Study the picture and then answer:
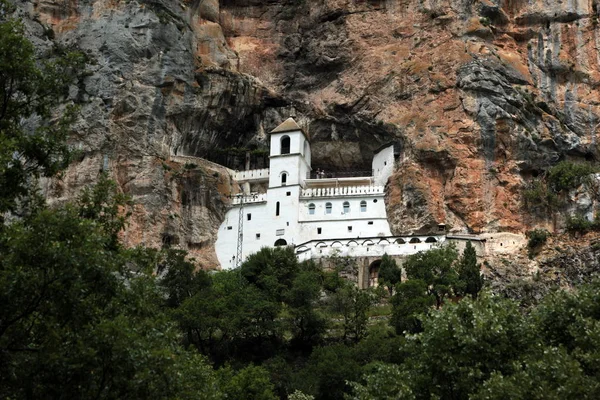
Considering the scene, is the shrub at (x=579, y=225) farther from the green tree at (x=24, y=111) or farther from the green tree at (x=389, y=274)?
the green tree at (x=24, y=111)

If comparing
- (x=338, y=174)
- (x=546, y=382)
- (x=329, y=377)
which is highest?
(x=338, y=174)

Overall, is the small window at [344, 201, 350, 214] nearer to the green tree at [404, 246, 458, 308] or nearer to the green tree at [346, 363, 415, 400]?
the green tree at [404, 246, 458, 308]

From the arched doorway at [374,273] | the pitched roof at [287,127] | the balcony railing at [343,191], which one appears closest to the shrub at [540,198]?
the balcony railing at [343,191]

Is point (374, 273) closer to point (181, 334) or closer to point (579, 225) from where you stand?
point (579, 225)

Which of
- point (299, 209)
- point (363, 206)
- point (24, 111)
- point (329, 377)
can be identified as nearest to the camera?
point (24, 111)

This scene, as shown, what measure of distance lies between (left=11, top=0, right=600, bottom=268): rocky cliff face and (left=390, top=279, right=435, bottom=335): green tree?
1067cm

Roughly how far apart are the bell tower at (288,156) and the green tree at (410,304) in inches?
658

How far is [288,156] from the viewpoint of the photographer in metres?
62.9

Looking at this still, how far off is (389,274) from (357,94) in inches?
622

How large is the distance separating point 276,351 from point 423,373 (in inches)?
745

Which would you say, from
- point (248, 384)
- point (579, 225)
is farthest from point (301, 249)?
point (248, 384)

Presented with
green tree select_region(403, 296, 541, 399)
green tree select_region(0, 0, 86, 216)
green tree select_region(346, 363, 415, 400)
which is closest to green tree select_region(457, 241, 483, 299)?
green tree select_region(403, 296, 541, 399)

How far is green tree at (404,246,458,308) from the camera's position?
48500 mm

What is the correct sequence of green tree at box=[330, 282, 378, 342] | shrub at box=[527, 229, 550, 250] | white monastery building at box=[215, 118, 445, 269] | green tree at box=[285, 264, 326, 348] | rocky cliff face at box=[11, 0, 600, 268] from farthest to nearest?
white monastery building at box=[215, 118, 445, 269]
rocky cliff face at box=[11, 0, 600, 268]
shrub at box=[527, 229, 550, 250]
green tree at box=[330, 282, 378, 342]
green tree at box=[285, 264, 326, 348]
